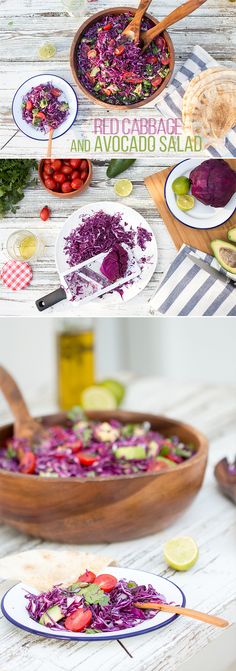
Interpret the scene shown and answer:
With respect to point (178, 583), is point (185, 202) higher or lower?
higher

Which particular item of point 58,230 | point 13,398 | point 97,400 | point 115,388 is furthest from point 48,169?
point 115,388

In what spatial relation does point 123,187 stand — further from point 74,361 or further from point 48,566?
point 74,361

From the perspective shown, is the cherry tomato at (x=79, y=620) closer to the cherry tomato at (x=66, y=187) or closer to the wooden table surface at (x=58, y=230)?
the wooden table surface at (x=58, y=230)

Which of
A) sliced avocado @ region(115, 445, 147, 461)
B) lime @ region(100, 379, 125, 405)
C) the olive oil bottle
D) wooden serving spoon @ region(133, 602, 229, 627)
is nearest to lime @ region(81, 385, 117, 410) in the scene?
lime @ region(100, 379, 125, 405)

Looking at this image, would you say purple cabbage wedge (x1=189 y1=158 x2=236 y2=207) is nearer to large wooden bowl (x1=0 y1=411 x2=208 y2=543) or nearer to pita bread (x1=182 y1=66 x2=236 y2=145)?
pita bread (x1=182 y1=66 x2=236 y2=145)

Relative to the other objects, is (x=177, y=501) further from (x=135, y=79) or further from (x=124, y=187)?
(x=135, y=79)

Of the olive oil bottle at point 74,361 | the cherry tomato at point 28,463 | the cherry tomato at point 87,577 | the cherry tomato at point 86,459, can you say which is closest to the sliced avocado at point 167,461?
the cherry tomato at point 86,459
